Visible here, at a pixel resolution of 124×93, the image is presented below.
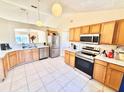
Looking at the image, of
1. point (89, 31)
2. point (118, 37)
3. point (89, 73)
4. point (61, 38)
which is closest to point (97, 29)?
point (89, 31)

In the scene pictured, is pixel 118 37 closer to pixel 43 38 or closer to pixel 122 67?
pixel 122 67

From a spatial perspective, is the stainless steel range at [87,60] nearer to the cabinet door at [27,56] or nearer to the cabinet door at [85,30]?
the cabinet door at [85,30]

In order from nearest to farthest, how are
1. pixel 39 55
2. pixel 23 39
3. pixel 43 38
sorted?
1. pixel 23 39
2. pixel 39 55
3. pixel 43 38

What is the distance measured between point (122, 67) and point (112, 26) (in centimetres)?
128

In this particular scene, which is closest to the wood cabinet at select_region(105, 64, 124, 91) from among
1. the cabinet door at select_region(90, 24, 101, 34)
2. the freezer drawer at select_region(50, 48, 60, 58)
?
the cabinet door at select_region(90, 24, 101, 34)

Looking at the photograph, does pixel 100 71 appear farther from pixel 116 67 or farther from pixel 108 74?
pixel 116 67

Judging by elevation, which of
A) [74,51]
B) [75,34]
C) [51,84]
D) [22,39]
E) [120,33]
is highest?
[75,34]

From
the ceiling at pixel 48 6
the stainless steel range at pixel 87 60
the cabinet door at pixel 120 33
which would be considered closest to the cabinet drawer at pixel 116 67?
the stainless steel range at pixel 87 60

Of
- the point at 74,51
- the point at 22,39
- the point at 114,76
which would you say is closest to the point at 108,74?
the point at 114,76

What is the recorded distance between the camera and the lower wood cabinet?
1.91 m

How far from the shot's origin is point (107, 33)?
7.84 ft

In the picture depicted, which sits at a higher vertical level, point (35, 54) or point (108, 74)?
point (35, 54)

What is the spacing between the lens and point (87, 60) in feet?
8.79

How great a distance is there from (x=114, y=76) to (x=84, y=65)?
103 centimetres
